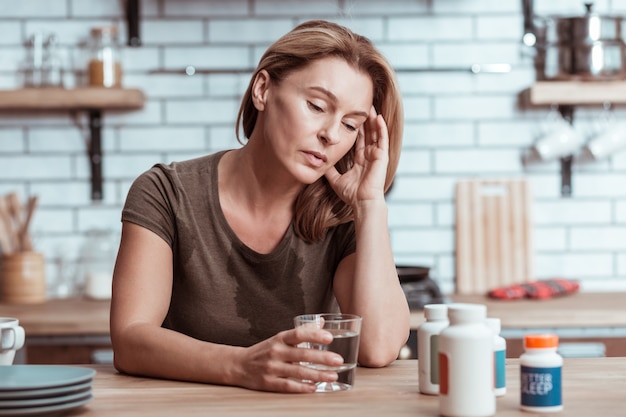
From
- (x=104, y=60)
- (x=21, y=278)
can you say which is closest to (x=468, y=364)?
(x=21, y=278)

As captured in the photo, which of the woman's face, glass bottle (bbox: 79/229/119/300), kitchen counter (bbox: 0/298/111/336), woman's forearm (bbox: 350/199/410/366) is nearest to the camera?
woman's forearm (bbox: 350/199/410/366)

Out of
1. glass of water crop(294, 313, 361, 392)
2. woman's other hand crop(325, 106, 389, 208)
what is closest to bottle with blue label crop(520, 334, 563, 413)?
glass of water crop(294, 313, 361, 392)

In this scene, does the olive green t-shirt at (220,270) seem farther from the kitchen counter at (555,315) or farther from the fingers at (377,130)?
the kitchen counter at (555,315)

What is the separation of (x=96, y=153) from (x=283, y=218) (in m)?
1.65

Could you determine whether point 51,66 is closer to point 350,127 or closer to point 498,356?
point 350,127

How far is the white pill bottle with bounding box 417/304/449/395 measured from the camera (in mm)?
1494

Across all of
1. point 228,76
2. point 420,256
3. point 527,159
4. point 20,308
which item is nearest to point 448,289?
point 420,256

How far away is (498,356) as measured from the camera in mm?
1469

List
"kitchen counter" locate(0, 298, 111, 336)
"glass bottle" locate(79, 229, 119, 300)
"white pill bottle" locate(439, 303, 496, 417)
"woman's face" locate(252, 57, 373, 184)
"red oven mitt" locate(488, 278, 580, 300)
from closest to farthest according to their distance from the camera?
1. "white pill bottle" locate(439, 303, 496, 417)
2. "woman's face" locate(252, 57, 373, 184)
3. "kitchen counter" locate(0, 298, 111, 336)
4. "red oven mitt" locate(488, 278, 580, 300)
5. "glass bottle" locate(79, 229, 119, 300)

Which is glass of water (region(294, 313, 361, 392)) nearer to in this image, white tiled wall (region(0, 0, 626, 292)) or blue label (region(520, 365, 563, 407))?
blue label (region(520, 365, 563, 407))

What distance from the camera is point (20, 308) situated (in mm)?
3357

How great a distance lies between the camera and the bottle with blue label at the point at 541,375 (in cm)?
135

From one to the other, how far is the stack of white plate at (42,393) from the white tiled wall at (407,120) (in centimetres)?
230

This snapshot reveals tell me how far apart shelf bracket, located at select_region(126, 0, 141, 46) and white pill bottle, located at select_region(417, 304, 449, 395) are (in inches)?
96.2
